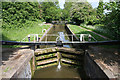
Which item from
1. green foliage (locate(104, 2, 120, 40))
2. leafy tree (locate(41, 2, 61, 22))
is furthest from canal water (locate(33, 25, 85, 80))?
leafy tree (locate(41, 2, 61, 22))

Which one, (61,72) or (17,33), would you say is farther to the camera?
(17,33)

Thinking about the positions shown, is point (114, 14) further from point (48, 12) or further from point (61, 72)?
point (48, 12)

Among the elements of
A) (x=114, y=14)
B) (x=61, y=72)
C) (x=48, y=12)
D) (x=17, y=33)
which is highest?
(x=48, y=12)

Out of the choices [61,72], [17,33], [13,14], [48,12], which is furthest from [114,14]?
[48,12]

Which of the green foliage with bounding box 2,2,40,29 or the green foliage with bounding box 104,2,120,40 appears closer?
the green foliage with bounding box 104,2,120,40

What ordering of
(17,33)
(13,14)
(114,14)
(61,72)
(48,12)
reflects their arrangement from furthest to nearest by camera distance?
(48,12)
(13,14)
(17,33)
(61,72)
(114,14)

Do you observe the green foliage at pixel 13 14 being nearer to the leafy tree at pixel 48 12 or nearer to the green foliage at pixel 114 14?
the green foliage at pixel 114 14

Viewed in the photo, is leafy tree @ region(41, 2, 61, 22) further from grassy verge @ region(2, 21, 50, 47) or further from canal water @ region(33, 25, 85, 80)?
canal water @ region(33, 25, 85, 80)

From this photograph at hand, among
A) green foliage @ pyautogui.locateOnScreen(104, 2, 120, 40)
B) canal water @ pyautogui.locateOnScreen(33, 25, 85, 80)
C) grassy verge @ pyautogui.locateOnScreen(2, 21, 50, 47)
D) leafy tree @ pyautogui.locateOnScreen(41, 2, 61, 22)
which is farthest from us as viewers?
leafy tree @ pyautogui.locateOnScreen(41, 2, 61, 22)

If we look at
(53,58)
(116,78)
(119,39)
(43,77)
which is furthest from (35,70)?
(119,39)

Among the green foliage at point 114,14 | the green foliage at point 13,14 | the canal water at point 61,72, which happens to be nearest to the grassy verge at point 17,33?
the green foliage at point 13,14

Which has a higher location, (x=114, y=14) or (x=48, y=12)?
(x=48, y=12)

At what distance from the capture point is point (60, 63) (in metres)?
8.24

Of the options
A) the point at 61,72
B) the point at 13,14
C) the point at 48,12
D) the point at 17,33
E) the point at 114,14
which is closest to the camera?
the point at 114,14
